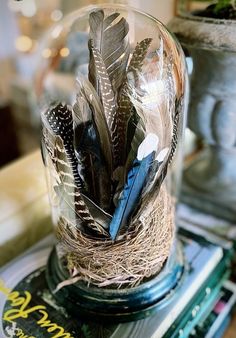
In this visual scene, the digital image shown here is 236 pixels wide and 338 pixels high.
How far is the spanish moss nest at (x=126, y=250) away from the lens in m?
0.39

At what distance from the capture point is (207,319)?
52 cm

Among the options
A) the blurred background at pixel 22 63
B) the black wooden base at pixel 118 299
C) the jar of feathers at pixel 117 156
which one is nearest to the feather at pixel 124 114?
the jar of feathers at pixel 117 156

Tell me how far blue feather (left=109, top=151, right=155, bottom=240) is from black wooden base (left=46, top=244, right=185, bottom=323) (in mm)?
99

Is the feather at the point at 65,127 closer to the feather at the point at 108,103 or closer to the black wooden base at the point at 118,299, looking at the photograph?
the feather at the point at 108,103

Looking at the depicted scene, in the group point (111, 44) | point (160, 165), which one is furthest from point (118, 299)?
point (111, 44)

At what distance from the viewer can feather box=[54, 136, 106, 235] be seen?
0.38 metres

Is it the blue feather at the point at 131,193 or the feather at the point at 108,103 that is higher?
the feather at the point at 108,103

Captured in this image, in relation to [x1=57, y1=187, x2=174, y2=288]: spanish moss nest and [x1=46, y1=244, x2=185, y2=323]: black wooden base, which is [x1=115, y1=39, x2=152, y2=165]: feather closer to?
[x1=57, y1=187, x2=174, y2=288]: spanish moss nest

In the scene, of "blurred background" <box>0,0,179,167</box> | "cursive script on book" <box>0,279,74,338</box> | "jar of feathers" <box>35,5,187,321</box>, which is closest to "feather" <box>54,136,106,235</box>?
"jar of feathers" <box>35,5,187,321</box>

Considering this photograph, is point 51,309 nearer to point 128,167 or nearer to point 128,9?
point 128,167

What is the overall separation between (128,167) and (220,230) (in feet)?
1.09

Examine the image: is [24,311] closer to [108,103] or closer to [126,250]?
[126,250]

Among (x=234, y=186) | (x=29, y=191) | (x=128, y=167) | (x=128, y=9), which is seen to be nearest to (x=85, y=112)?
(x=128, y=167)

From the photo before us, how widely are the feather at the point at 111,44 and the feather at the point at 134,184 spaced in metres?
0.08
